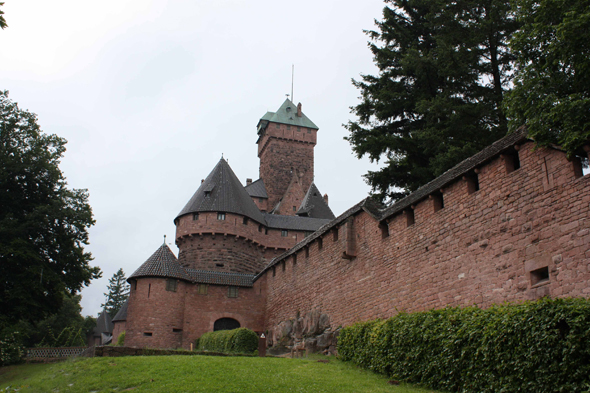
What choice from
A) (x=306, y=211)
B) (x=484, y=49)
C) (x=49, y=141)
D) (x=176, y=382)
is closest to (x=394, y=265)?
(x=176, y=382)

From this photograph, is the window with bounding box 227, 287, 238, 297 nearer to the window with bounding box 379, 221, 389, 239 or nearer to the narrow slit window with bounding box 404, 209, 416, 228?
the window with bounding box 379, 221, 389, 239

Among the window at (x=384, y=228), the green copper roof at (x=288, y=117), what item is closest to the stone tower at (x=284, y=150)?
the green copper roof at (x=288, y=117)

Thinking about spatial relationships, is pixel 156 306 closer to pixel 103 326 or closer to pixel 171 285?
pixel 171 285

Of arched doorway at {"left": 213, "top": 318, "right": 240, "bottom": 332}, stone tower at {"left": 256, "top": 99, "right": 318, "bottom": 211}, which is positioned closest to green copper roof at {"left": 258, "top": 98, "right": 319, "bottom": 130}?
stone tower at {"left": 256, "top": 99, "right": 318, "bottom": 211}

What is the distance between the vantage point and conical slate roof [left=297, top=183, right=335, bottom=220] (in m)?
46.2

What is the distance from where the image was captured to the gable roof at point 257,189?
53406 millimetres

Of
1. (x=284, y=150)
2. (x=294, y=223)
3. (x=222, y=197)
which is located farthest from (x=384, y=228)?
(x=284, y=150)

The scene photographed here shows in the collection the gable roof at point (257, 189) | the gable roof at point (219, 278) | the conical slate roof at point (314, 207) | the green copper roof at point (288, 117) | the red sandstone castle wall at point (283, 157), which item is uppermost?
the green copper roof at point (288, 117)

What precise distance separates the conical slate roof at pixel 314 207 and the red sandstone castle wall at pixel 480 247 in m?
25.2

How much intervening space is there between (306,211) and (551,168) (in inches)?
1362

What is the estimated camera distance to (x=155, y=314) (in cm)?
2616

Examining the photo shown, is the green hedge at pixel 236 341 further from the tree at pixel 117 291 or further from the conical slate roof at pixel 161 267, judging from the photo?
the tree at pixel 117 291

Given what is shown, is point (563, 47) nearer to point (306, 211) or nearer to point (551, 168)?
point (551, 168)

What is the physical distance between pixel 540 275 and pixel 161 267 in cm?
1990
